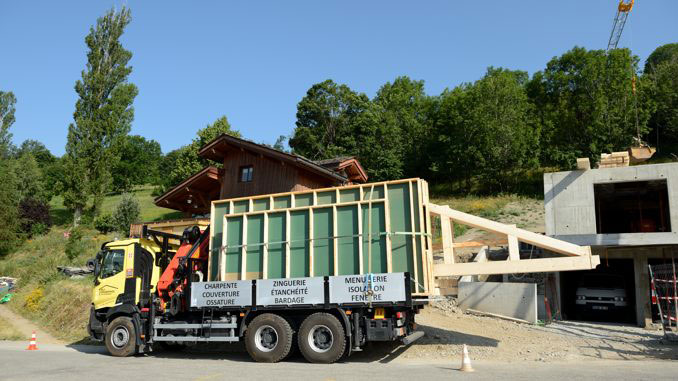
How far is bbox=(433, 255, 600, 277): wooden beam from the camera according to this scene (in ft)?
32.0

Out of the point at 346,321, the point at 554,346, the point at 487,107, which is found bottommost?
the point at 554,346

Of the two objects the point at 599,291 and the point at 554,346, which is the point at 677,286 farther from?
the point at 554,346

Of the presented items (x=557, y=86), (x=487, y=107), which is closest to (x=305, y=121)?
(x=487, y=107)

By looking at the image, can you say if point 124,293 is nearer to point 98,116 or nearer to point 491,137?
point 98,116

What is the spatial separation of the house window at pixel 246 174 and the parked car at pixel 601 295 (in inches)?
622

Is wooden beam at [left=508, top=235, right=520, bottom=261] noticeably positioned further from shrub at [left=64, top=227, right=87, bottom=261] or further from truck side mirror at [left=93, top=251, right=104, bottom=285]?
shrub at [left=64, top=227, right=87, bottom=261]

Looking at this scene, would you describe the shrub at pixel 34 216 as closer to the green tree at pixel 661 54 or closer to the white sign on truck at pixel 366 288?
the white sign on truck at pixel 366 288

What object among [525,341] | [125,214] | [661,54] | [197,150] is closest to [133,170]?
[197,150]

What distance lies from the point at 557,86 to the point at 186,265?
51919mm

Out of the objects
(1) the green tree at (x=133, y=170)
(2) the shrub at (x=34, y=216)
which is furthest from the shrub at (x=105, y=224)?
(1) the green tree at (x=133, y=170)

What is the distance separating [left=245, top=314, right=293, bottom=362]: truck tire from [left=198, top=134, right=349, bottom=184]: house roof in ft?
37.5

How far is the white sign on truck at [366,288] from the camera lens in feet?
32.8

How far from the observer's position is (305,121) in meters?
63.7

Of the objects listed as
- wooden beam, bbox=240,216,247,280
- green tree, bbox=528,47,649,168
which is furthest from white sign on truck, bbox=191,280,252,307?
green tree, bbox=528,47,649,168
